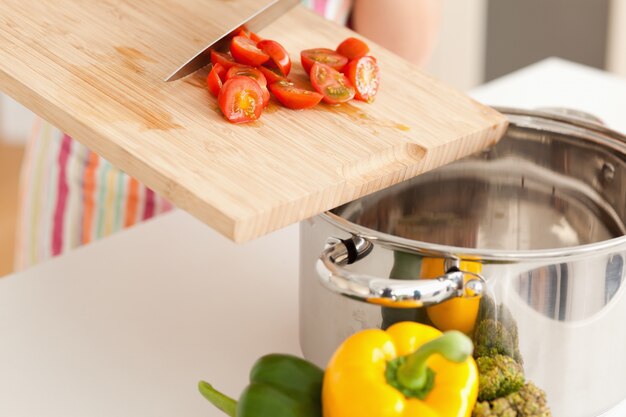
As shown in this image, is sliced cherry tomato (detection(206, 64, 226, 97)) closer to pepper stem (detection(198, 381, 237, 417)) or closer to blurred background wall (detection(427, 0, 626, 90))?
pepper stem (detection(198, 381, 237, 417))

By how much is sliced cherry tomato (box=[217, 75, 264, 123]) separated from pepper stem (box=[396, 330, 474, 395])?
266mm

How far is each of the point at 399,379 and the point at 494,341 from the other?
4.6 inches

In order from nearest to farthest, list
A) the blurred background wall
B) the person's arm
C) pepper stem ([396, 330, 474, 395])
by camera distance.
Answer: pepper stem ([396, 330, 474, 395]), the person's arm, the blurred background wall

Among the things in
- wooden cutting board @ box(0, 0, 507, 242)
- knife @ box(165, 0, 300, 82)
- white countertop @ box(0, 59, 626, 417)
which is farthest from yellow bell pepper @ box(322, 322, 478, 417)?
knife @ box(165, 0, 300, 82)

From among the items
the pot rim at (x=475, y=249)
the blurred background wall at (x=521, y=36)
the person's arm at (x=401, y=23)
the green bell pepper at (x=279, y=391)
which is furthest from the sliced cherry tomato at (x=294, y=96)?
the blurred background wall at (x=521, y=36)

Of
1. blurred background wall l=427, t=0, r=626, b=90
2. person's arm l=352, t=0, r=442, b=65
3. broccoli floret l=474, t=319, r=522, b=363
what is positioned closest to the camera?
broccoli floret l=474, t=319, r=522, b=363

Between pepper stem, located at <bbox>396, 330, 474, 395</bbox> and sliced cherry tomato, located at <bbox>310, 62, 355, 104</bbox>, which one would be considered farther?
sliced cherry tomato, located at <bbox>310, 62, 355, 104</bbox>

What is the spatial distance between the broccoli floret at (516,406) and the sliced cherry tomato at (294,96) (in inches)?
12.0

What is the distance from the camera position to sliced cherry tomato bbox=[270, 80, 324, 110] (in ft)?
2.69

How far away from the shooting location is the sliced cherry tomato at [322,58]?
0.88m

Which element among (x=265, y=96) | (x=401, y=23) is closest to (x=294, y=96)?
(x=265, y=96)

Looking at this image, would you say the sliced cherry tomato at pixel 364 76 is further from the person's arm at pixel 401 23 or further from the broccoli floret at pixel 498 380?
the person's arm at pixel 401 23

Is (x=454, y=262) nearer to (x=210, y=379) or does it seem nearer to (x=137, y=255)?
(x=210, y=379)

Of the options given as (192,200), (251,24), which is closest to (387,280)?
(192,200)
